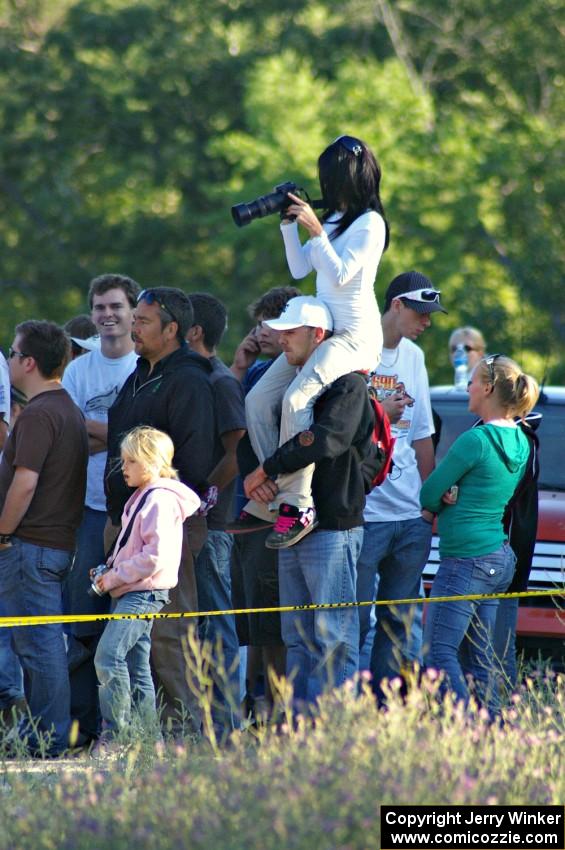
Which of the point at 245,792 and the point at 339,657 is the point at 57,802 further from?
the point at 339,657

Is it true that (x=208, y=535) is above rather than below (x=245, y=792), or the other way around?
above

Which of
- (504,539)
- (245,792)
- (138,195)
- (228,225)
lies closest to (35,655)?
(504,539)

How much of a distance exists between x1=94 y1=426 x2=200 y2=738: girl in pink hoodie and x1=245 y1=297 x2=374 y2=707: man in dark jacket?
1.28 feet

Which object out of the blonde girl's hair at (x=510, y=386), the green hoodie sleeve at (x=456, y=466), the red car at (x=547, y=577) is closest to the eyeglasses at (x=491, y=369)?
the blonde girl's hair at (x=510, y=386)

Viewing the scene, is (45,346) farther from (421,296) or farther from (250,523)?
(421,296)

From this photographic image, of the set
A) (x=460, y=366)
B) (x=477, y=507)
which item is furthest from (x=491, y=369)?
(x=460, y=366)

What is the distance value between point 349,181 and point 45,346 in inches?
64.4

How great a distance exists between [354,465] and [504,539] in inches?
40.0

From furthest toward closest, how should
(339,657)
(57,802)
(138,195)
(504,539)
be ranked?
(138,195) → (504,539) → (339,657) → (57,802)

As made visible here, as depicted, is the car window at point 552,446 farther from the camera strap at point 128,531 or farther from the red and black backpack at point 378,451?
the camera strap at point 128,531

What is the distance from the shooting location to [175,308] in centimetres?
683

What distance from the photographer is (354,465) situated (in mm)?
6227

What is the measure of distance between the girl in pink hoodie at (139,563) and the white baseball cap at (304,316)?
0.76 meters

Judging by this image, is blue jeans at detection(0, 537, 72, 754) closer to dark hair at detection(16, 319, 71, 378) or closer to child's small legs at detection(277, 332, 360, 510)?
dark hair at detection(16, 319, 71, 378)
